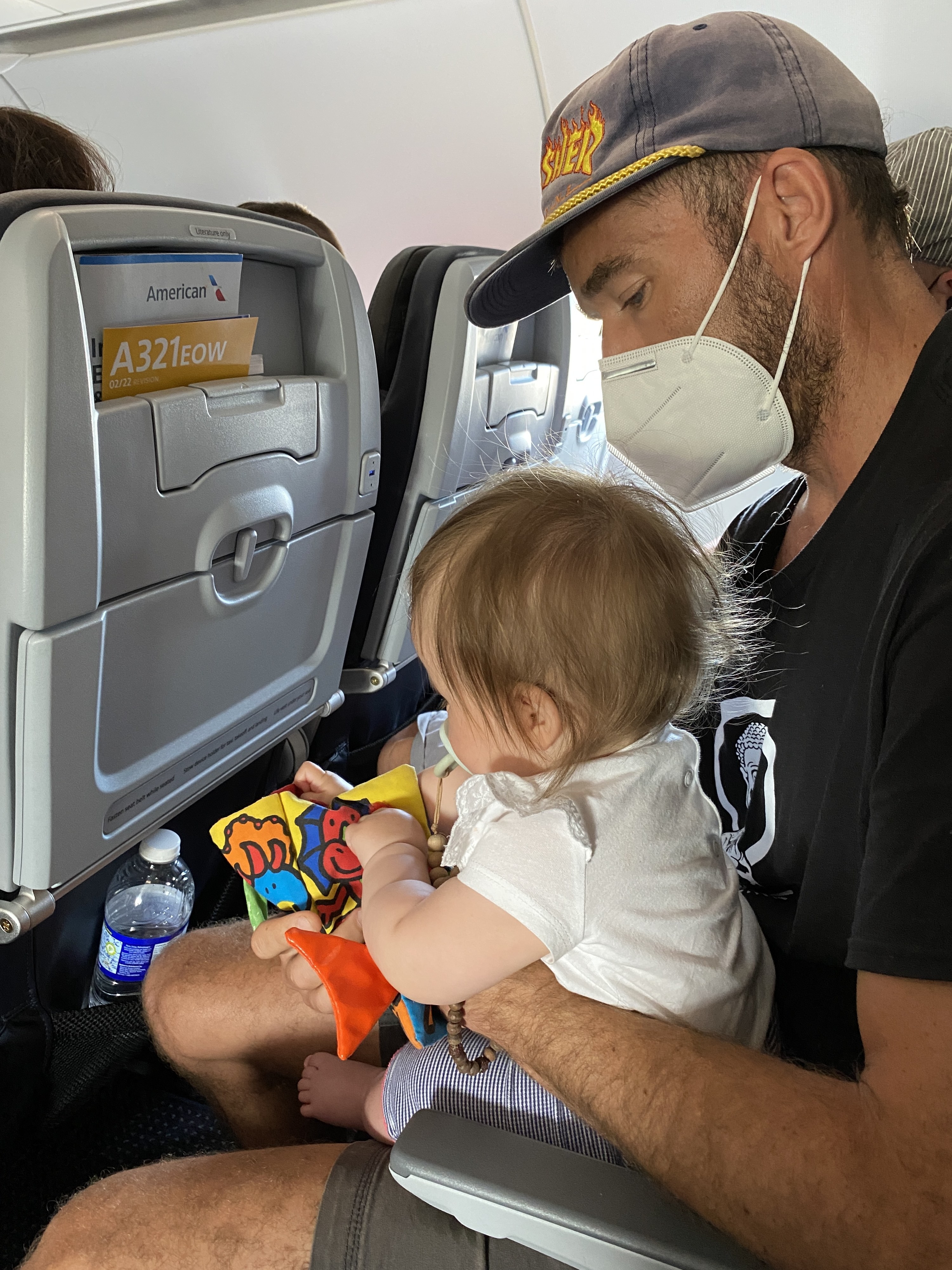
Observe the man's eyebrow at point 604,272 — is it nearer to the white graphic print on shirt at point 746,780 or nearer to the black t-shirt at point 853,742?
the black t-shirt at point 853,742

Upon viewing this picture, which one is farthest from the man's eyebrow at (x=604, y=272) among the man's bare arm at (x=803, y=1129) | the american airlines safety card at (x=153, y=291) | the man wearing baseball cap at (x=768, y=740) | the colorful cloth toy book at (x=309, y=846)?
the man's bare arm at (x=803, y=1129)

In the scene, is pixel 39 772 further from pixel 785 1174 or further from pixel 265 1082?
pixel 785 1174

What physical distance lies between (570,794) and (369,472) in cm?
107

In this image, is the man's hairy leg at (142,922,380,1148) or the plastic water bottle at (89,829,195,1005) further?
the plastic water bottle at (89,829,195,1005)

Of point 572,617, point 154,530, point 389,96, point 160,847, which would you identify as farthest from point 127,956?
point 389,96

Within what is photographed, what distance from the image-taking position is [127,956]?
1907mm

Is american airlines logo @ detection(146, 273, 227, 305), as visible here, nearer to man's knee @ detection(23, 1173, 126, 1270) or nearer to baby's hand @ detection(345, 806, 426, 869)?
baby's hand @ detection(345, 806, 426, 869)

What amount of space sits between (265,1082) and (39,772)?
732mm

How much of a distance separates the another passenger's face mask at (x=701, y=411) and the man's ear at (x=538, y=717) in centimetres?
59

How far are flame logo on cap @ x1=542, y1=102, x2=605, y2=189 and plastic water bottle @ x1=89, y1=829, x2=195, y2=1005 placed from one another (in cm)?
133

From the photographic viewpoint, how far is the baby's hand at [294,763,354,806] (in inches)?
58.9

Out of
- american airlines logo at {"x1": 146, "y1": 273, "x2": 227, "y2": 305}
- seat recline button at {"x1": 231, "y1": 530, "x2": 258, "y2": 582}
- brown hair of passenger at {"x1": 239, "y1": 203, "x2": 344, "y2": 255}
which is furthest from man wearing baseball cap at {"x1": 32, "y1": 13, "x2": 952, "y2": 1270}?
brown hair of passenger at {"x1": 239, "y1": 203, "x2": 344, "y2": 255}

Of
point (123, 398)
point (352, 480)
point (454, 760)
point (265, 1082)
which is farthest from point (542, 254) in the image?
point (265, 1082)

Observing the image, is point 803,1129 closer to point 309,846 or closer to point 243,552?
point 309,846
